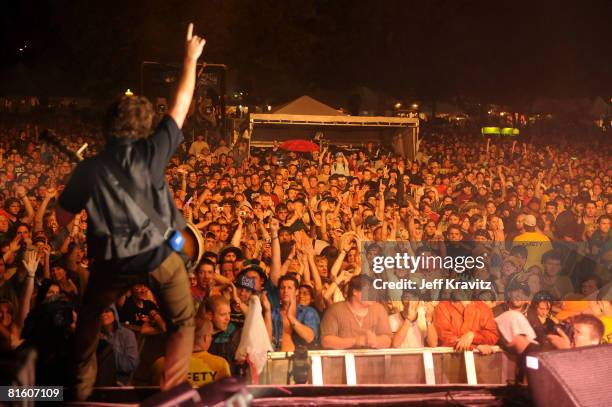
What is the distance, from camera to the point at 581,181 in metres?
9.38

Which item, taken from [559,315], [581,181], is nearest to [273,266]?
[559,315]

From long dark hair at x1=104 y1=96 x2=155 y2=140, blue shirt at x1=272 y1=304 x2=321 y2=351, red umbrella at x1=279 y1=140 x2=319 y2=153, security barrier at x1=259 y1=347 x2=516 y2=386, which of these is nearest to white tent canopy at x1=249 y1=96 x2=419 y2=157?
red umbrella at x1=279 y1=140 x2=319 y2=153

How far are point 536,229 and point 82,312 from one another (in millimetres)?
5081

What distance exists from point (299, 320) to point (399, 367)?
741 mm

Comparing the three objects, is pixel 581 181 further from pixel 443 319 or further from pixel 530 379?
pixel 530 379

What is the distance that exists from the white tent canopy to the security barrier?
7.76m

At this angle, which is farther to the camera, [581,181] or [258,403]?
[581,181]

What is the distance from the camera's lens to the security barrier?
400 centimetres

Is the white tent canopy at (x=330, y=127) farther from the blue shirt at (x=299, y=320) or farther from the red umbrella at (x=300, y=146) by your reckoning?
the blue shirt at (x=299, y=320)

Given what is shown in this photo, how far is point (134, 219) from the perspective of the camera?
8.72 ft

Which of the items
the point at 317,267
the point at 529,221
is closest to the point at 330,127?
the point at 529,221

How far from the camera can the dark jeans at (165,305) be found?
2730 millimetres

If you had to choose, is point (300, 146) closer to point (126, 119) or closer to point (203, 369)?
point (203, 369)

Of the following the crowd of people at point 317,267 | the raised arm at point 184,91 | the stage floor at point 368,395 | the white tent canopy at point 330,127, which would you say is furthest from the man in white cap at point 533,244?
the white tent canopy at point 330,127
